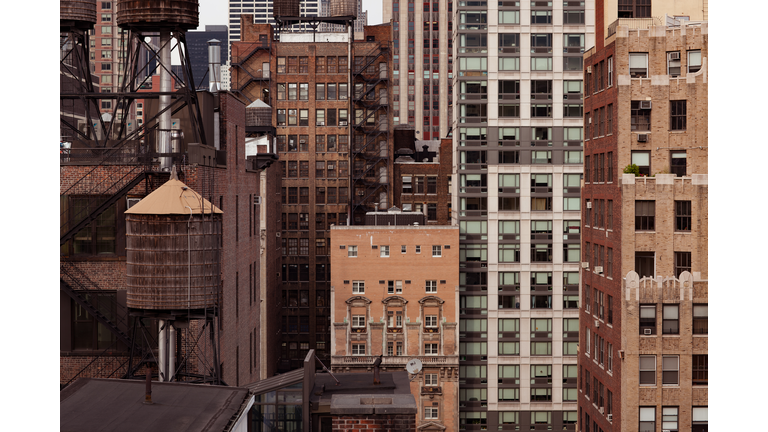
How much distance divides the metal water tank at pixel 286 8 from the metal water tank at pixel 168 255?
85.6 metres

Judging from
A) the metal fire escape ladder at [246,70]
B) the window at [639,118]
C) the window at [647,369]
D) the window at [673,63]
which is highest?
the metal fire escape ladder at [246,70]

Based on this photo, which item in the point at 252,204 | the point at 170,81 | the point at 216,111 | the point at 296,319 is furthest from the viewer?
the point at 296,319

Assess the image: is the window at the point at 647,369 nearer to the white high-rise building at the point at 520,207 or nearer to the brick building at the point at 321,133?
the white high-rise building at the point at 520,207

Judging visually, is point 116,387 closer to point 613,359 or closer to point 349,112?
point 613,359

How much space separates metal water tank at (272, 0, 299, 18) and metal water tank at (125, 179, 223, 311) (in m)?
Result: 85.6

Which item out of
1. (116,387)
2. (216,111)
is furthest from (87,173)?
(116,387)

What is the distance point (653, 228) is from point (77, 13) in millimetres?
34254

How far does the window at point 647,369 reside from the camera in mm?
41594

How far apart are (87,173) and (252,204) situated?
1960 cm

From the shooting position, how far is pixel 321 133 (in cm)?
10444

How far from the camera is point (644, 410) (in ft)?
136

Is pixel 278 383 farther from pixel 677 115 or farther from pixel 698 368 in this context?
pixel 677 115

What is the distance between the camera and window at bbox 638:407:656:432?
41438mm

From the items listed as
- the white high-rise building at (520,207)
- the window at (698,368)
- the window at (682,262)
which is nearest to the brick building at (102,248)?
the window at (682,262)
